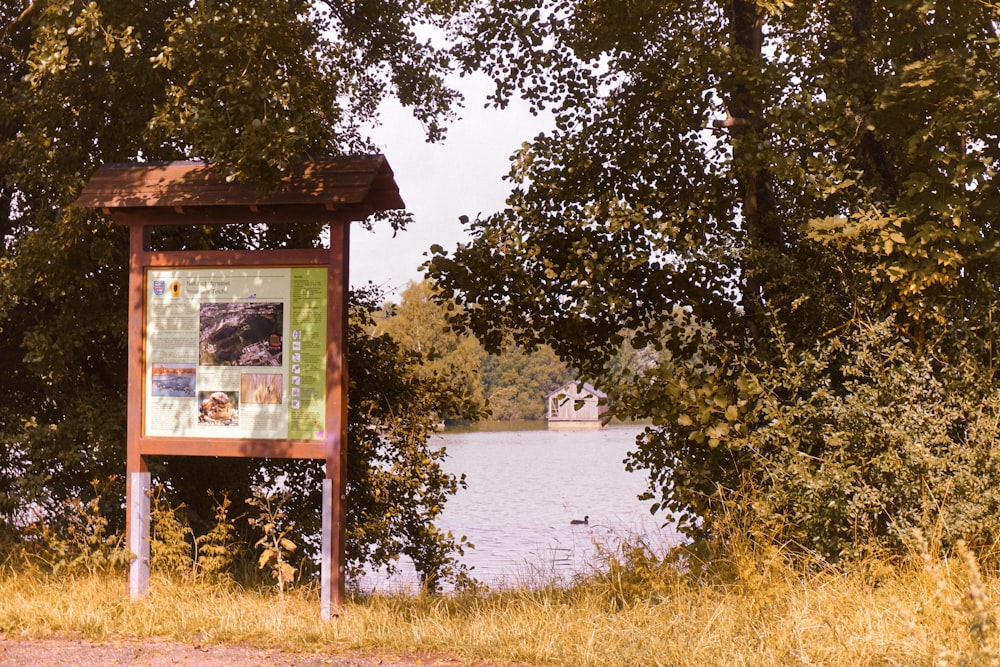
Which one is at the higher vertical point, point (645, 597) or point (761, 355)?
point (761, 355)

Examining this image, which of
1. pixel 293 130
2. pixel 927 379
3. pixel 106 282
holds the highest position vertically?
pixel 293 130

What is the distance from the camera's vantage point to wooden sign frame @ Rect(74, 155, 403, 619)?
784 cm

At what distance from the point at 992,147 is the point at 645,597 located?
4981 mm

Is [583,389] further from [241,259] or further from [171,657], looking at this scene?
[171,657]

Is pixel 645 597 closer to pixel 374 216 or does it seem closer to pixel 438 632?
pixel 438 632

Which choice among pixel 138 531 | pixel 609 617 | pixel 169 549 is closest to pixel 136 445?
pixel 138 531

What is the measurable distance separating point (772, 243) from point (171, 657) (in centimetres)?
628

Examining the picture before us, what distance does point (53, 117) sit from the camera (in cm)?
965

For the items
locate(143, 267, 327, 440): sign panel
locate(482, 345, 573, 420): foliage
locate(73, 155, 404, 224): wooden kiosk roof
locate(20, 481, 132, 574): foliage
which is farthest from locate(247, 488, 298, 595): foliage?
locate(482, 345, 573, 420): foliage

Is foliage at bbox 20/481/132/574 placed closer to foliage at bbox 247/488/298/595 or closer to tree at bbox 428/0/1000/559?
foliage at bbox 247/488/298/595

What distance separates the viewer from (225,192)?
322 inches

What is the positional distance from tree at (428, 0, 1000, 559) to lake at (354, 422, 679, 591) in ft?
4.01

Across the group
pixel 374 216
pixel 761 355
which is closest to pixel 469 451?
pixel 374 216

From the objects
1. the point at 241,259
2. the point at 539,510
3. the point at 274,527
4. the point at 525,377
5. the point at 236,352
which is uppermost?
the point at 241,259
